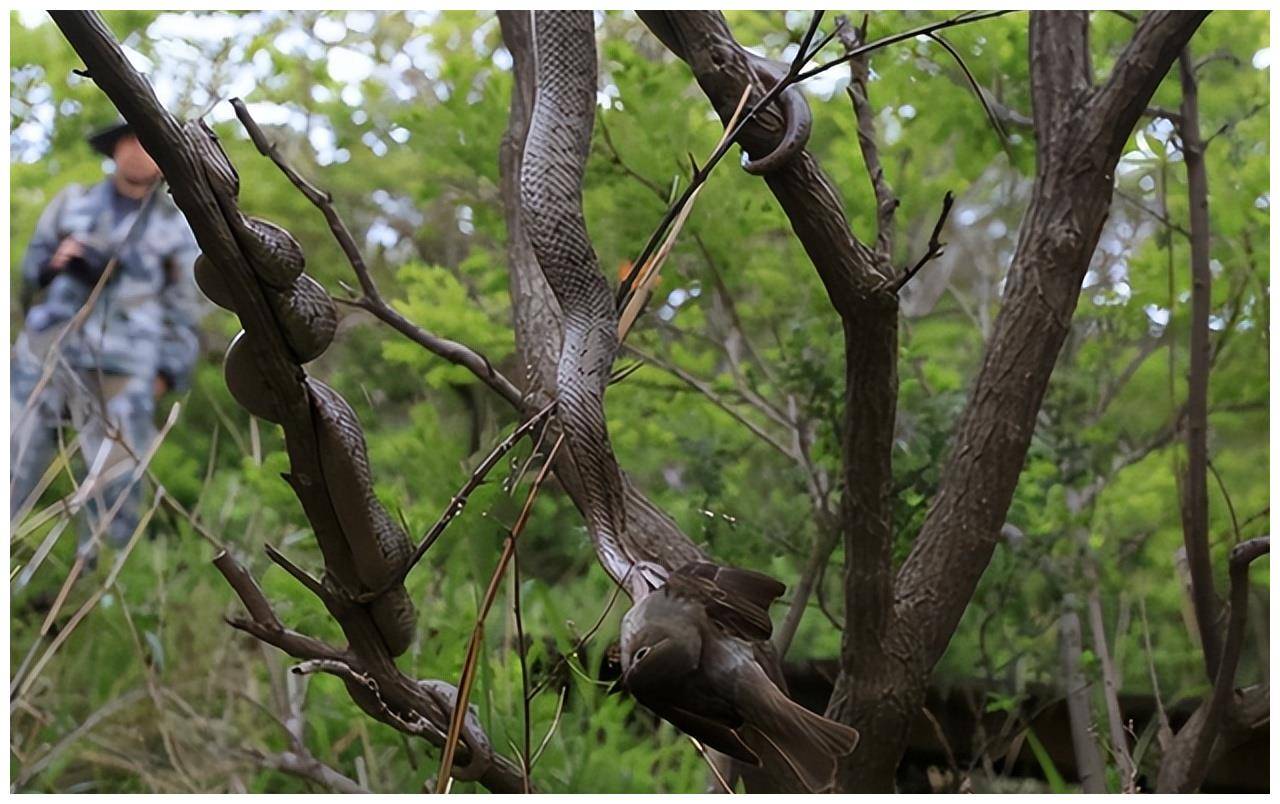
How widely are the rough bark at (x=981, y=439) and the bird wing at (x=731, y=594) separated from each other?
0.33m

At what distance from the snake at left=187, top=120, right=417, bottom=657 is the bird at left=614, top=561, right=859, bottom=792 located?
21 cm

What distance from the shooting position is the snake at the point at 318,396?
56 cm

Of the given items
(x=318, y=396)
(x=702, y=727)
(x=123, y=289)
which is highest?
(x=123, y=289)

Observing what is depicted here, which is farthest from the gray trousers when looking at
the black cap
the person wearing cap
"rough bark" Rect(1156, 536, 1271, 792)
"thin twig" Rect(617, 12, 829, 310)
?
"rough bark" Rect(1156, 536, 1271, 792)

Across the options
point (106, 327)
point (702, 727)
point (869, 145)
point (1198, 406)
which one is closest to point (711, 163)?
point (702, 727)

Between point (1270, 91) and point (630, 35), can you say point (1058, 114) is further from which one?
point (630, 35)

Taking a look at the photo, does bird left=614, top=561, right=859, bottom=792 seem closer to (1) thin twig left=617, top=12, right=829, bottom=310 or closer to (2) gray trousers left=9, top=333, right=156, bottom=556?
(1) thin twig left=617, top=12, right=829, bottom=310

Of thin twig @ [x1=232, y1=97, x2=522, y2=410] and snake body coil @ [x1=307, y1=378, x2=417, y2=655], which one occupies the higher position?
thin twig @ [x1=232, y1=97, x2=522, y2=410]

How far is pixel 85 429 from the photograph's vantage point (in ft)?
4.40

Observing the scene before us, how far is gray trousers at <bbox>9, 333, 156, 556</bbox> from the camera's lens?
1212mm

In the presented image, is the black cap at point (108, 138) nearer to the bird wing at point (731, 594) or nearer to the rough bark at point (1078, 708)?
the bird wing at point (731, 594)

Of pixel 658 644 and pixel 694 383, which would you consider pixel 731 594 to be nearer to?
pixel 658 644

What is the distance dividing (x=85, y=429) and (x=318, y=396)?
839 millimetres

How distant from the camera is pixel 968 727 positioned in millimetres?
1521
